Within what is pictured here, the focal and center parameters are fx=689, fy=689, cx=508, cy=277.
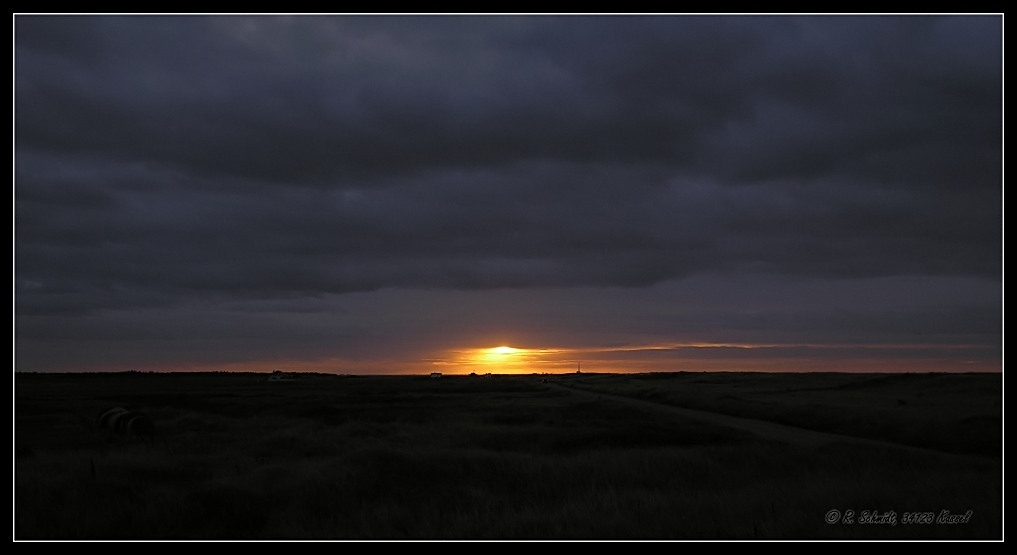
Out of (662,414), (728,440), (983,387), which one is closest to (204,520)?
(728,440)

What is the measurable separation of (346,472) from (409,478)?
1.74 meters

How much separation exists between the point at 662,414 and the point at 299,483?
30.0 meters

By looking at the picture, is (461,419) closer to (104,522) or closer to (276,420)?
(276,420)

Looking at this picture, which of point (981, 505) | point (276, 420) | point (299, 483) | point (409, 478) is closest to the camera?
point (981, 505)

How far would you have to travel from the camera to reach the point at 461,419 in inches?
1633

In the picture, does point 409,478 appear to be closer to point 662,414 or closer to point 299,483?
point 299,483

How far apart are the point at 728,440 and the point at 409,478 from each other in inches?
608

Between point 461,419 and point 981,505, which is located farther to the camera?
point 461,419

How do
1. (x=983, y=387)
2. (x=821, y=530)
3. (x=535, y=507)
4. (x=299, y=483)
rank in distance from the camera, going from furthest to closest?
(x=983, y=387) < (x=299, y=483) < (x=535, y=507) < (x=821, y=530)

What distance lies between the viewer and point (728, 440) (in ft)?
94.1

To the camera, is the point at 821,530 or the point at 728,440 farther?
the point at 728,440
